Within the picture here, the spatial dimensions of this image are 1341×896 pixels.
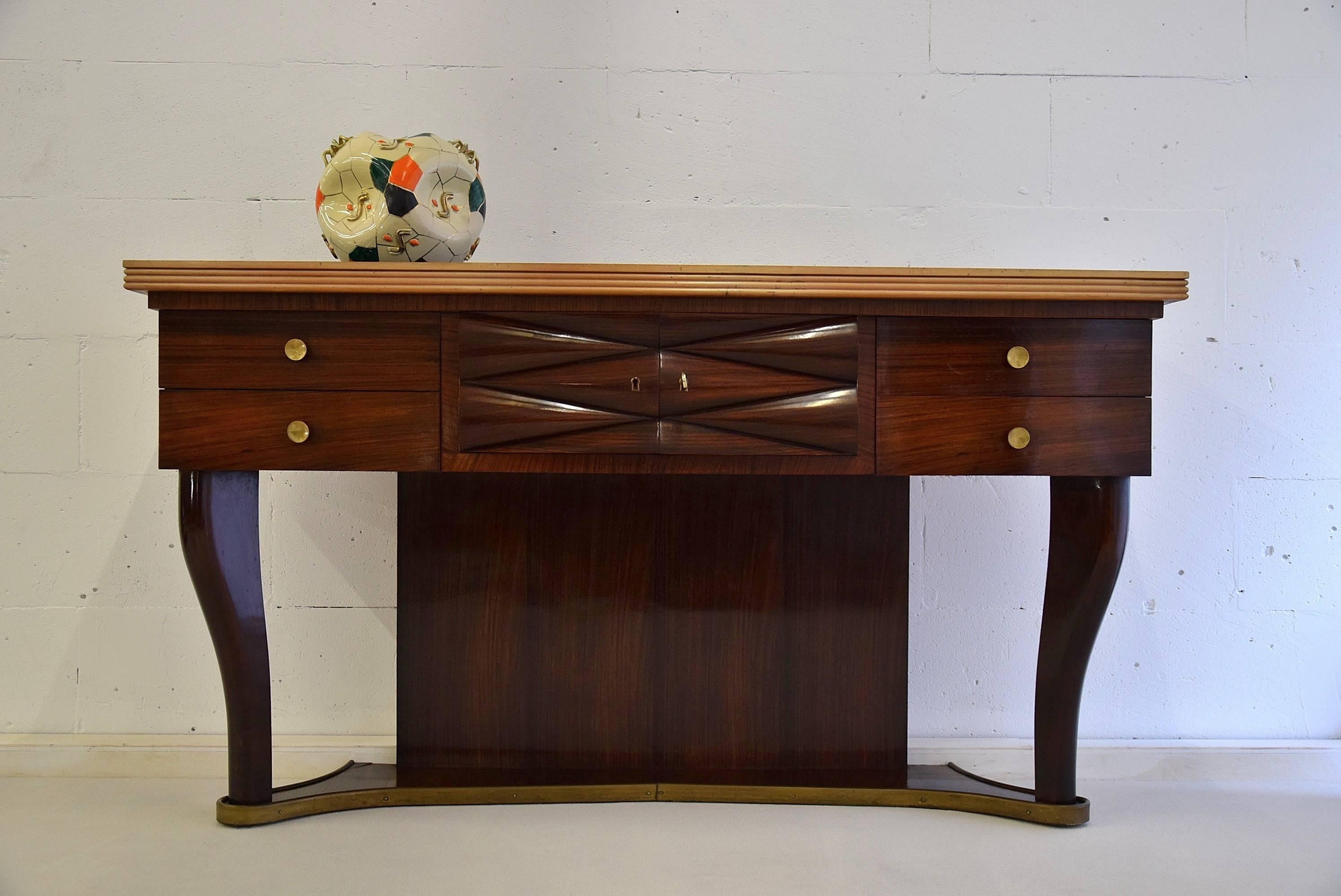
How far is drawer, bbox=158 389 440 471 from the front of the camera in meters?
1.49

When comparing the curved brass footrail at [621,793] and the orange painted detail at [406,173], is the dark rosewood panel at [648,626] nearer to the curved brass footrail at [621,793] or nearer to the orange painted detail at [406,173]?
the curved brass footrail at [621,793]

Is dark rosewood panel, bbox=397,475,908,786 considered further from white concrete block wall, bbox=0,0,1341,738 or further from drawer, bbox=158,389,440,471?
drawer, bbox=158,389,440,471

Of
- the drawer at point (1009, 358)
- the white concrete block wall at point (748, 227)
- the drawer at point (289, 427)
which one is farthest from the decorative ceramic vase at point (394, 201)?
the drawer at point (1009, 358)

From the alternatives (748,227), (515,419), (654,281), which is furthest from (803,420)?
(748,227)

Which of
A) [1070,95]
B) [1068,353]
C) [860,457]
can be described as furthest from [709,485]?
[1070,95]

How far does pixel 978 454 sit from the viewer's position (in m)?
1.51

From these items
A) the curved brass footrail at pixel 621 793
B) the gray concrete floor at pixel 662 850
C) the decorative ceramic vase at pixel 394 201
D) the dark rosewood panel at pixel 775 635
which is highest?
the decorative ceramic vase at pixel 394 201

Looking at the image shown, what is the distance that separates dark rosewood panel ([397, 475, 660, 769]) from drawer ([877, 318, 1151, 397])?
1.96ft

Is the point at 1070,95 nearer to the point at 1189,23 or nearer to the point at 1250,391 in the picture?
the point at 1189,23

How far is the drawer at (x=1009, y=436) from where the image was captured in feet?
4.96

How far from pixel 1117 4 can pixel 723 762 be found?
1.81m

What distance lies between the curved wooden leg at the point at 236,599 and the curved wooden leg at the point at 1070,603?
4.32ft

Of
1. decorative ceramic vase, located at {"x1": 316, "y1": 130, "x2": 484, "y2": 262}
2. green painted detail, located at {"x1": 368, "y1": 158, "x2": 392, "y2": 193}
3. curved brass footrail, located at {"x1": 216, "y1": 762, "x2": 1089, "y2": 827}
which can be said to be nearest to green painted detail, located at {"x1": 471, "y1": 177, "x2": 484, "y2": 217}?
decorative ceramic vase, located at {"x1": 316, "y1": 130, "x2": 484, "y2": 262}

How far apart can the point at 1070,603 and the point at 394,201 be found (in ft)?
4.31
